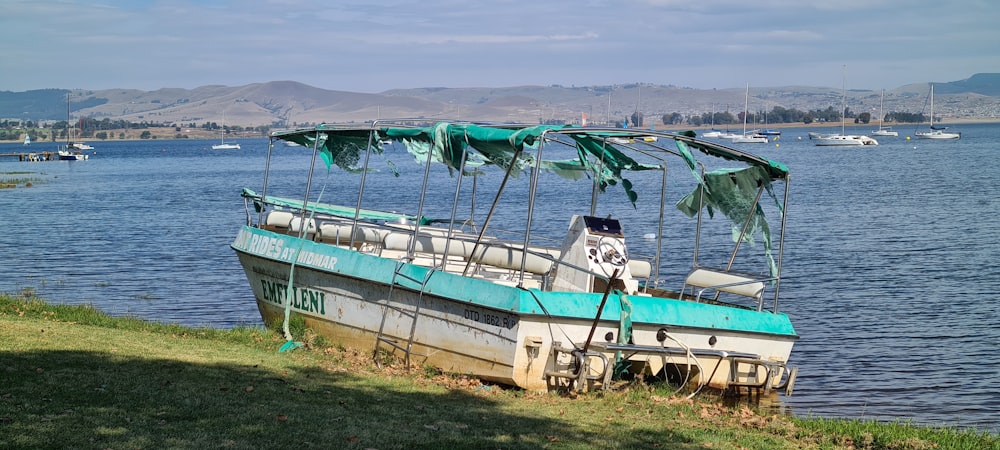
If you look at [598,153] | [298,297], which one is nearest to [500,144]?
[598,153]

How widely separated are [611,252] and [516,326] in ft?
6.66

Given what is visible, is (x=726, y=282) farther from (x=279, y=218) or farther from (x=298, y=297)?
(x=279, y=218)

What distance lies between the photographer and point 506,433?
10.5 m

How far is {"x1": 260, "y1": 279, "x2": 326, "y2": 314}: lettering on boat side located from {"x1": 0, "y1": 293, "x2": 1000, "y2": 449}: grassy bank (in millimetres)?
2138

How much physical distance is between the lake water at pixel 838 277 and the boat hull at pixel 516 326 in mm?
2060

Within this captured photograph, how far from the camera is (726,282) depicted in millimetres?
15297

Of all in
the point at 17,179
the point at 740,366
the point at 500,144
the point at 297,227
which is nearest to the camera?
the point at 740,366

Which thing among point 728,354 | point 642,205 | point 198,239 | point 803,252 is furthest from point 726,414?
point 642,205

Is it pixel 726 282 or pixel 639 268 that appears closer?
pixel 726 282

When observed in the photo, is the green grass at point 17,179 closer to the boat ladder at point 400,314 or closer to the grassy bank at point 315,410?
the boat ladder at point 400,314

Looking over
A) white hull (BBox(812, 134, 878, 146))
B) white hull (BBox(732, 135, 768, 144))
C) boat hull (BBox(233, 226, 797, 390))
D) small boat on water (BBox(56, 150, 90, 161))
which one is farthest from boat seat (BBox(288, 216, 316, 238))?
white hull (BBox(732, 135, 768, 144))

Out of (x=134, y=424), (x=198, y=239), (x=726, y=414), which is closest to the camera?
(x=134, y=424)

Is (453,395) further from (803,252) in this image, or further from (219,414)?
(803,252)

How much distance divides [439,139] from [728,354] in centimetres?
492
